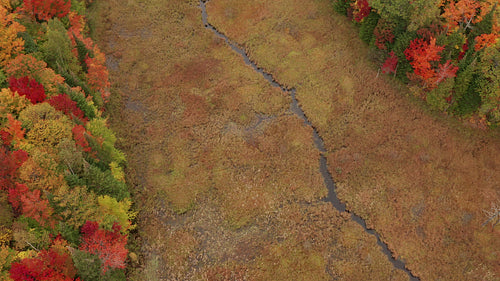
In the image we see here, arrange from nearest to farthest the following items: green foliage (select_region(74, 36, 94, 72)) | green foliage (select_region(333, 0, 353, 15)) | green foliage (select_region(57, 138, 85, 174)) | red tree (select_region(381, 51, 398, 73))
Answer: green foliage (select_region(57, 138, 85, 174)) < green foliage (select_region(74, 36, 94, 72)) < red tree (select_region(381, 51, 398, 73)) < green foliage (select_region(333, 0, 353, 15))

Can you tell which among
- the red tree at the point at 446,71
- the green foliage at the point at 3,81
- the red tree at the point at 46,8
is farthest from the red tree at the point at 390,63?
the green foliage at the point at 3,81

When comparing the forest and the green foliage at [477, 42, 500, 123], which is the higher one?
the green foliage at [477, 42, 500, 123]

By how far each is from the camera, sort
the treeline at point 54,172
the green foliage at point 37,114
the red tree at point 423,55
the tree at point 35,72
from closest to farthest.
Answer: the treeline at point 54,172 < the green foliage at point 37,114 < the tree at point 35,72 < the red tree at point 423,55

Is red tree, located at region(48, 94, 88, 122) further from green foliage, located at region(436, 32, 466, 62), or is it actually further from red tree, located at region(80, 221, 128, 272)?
green foliage, located at region(436, 32, 466, 62)

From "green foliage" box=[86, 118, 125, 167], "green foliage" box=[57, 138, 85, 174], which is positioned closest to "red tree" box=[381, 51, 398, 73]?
"green foliage" box=[86, 118, 125, 167]

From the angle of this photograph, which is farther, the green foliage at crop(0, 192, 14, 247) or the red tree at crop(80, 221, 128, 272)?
the red tree at crop(80, 221, 128, 272)

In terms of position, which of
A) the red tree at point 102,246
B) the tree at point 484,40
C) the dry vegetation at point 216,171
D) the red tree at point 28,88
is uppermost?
the tree at point 484,40

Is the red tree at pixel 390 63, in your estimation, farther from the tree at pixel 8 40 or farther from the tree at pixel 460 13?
the tree at pixel 8 40

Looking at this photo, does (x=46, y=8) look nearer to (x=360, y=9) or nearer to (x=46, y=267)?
(x=46, y=267)
